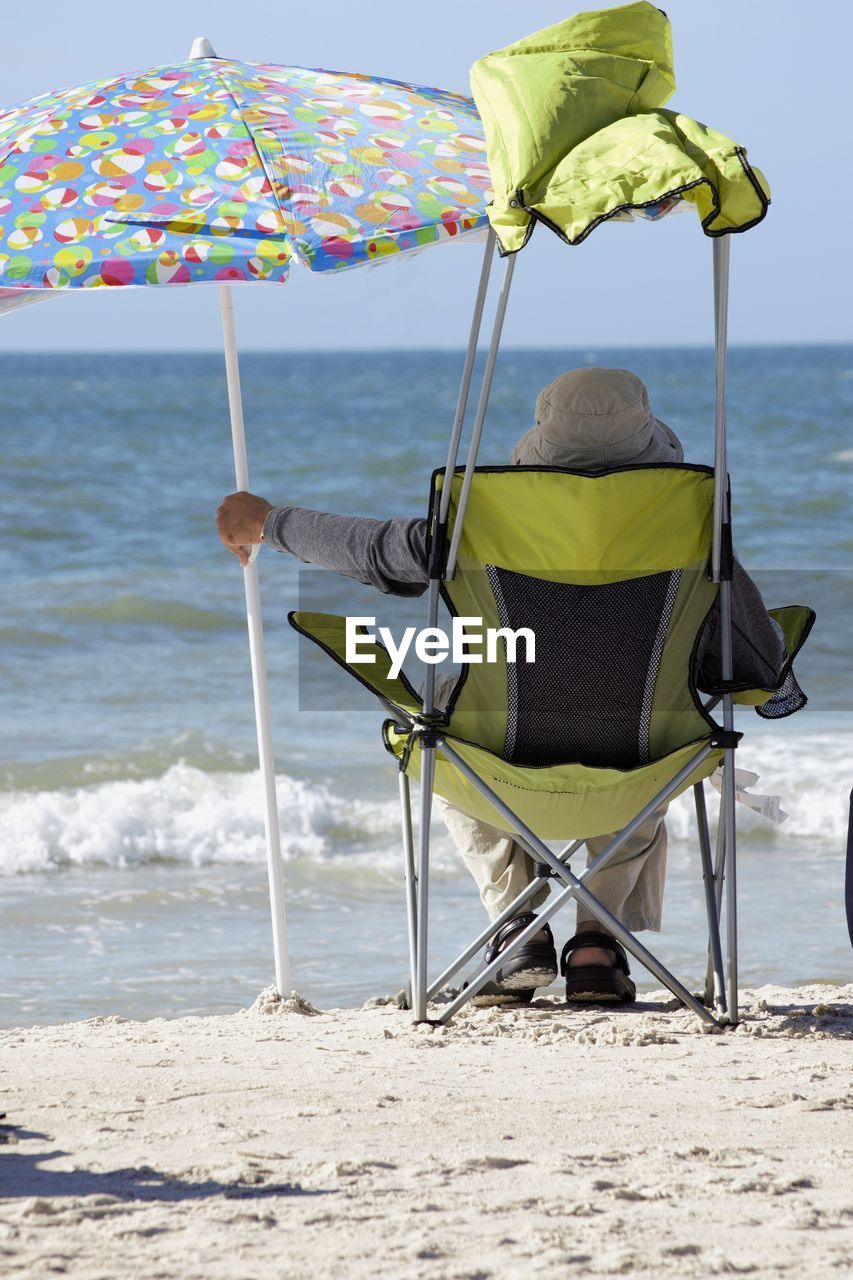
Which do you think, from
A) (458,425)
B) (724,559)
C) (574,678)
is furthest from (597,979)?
(458,425)

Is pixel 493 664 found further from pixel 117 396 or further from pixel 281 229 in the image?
pixel 117 396

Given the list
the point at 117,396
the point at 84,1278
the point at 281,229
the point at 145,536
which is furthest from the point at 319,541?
the point at 117,396

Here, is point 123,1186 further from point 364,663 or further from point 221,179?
point 221,179

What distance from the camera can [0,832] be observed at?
5.30m

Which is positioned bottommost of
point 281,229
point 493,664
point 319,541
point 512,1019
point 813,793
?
point 813,793

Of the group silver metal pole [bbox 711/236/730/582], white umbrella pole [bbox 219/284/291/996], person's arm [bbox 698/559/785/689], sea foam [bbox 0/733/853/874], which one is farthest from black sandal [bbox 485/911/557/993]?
sea foam [bbox 0/733/853/874]

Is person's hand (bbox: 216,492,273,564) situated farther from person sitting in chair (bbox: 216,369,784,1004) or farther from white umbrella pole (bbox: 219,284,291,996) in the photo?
white umbrella pole (bbox: 219,284,291,996)

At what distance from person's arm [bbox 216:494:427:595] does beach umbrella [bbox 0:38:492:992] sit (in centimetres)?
48

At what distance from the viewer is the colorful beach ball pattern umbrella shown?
246 centimetres

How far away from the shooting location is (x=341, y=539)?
2.79 meters

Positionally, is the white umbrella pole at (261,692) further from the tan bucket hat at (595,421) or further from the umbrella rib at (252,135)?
the tan bucket hat at (595,421)

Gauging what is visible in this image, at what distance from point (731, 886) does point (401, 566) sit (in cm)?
81

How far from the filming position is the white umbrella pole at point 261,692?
3086mm

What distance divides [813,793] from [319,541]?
3477 mm
